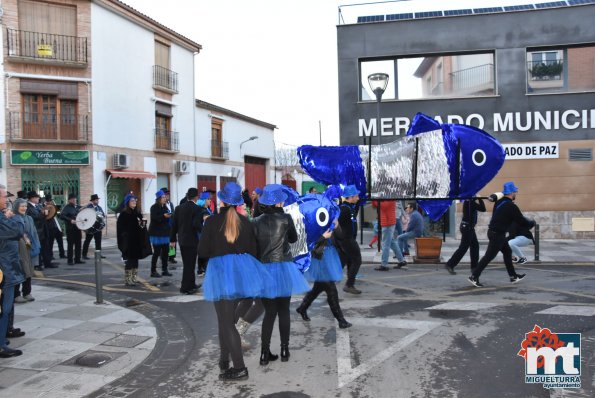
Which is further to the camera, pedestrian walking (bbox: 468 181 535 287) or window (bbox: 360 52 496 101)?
window (bbox: 360 52 496 101)

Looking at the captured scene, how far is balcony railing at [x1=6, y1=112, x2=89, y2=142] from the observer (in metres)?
19.2

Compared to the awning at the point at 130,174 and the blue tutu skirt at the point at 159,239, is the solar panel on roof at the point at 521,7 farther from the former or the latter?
the awning at the point at 130,174

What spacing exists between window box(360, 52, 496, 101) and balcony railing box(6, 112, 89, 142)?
11.8 meters

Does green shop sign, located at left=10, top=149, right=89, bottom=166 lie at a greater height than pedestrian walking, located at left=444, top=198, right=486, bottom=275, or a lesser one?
greater

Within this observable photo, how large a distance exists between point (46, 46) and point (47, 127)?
126 inches

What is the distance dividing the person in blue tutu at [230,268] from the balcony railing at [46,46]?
61.4ft

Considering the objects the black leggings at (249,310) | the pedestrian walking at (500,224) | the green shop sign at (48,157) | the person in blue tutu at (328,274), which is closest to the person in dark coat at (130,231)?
the person in blue tutu at (328,274)

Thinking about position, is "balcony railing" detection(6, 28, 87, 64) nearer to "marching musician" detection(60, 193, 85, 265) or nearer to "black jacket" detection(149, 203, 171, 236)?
"marching musician" detection(60, 193, 85, 265)

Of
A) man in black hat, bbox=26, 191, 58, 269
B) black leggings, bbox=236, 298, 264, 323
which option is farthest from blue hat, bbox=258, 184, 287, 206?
man in black hat, bbox=26, 191, 58, 269

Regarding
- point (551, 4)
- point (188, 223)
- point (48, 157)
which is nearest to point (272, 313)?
point (188, 223)

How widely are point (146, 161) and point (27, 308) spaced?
17.3 meters

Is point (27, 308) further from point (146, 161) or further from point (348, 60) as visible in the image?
point (146, 161)

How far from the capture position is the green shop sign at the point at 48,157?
1916cm

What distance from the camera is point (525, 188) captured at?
15289 millimetres
